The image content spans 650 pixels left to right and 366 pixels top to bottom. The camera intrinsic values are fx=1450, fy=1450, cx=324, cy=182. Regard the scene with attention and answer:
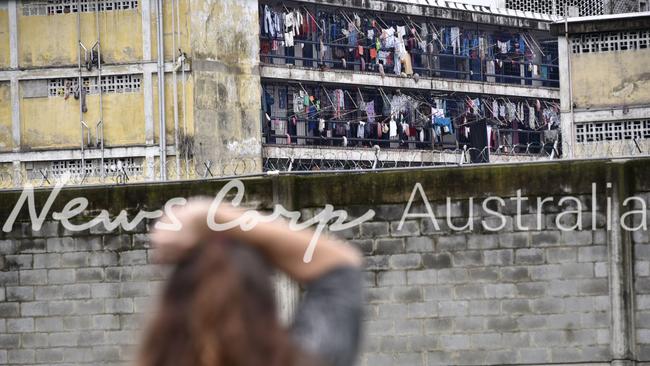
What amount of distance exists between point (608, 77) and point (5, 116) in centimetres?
1684

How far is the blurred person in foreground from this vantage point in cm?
232

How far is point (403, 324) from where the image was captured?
1520cm

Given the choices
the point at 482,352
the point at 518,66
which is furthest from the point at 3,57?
the point at 482,352

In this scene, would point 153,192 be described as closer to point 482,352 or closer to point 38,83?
point 482,352

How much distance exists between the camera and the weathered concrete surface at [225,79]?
3847 centimetres

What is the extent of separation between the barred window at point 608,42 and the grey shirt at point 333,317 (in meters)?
28.8

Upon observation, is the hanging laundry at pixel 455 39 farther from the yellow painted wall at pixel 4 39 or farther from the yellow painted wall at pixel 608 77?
the yellow painted wall at pixel 4 39

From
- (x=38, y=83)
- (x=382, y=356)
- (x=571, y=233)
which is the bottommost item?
(x=382, y=356)

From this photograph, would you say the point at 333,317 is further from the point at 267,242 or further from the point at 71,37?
the point at 71,37

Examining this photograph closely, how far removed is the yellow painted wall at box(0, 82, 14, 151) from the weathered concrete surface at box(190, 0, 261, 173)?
5244 mm

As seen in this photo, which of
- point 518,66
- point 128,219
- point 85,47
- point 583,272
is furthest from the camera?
point 518,66

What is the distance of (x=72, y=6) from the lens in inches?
1521

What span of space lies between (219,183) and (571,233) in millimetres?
3843

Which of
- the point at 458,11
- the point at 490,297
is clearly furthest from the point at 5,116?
the point at 490,297
